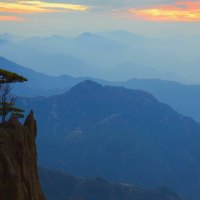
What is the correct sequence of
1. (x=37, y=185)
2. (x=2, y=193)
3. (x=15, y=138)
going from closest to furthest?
(x=2, y=193) → (x=15, y=138) → (x=37, y=185)

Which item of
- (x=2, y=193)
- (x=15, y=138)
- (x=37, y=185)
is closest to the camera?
(x=2, y=193)

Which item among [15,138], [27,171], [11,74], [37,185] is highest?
[11,74]

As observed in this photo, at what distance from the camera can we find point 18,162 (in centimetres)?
4112

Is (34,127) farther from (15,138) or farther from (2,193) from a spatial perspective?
(2,193)

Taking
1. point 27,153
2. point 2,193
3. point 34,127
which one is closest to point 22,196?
point 2,193

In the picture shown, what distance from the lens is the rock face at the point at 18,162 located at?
37406 millimetres

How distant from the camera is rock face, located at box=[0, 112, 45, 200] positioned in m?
37.4

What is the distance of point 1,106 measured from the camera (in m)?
48.2

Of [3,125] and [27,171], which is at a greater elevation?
[3,125]

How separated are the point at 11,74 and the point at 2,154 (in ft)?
29.8

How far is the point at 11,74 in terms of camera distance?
43.6 m

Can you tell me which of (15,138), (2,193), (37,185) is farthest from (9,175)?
(37,185)

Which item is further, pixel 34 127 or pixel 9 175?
pixel 34 127

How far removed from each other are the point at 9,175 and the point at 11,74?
34.4ft
